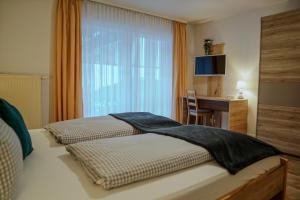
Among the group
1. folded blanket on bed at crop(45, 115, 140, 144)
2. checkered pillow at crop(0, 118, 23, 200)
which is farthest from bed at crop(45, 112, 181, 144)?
checkered pillow at crop(0, 118, 23, 200)

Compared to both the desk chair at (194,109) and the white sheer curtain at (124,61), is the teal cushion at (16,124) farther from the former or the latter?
the desk chair at (194,109)

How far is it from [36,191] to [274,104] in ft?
11.4

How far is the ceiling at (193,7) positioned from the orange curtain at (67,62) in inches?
25.2

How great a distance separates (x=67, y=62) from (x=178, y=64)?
235 cm

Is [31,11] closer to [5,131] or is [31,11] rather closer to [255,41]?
[5,131]

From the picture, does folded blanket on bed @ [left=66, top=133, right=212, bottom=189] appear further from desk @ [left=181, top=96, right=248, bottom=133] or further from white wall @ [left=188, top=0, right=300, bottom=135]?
white wall @ [left=188, top=0, right=300, bottom=135]

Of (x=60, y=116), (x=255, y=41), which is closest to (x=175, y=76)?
(x=255, y=41)

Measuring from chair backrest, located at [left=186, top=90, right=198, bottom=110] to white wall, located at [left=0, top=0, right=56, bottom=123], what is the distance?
2.65 m

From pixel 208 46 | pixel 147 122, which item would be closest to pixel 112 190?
pixel 147 122

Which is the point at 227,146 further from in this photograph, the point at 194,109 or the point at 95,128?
the point at 194,109

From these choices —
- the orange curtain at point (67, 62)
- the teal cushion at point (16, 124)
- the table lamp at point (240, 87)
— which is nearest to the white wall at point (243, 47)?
the table lamp at point (240, 87)

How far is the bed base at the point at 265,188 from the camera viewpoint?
133 centimetres

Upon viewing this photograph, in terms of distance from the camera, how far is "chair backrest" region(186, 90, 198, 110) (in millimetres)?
4477

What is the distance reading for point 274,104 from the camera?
346 cm
